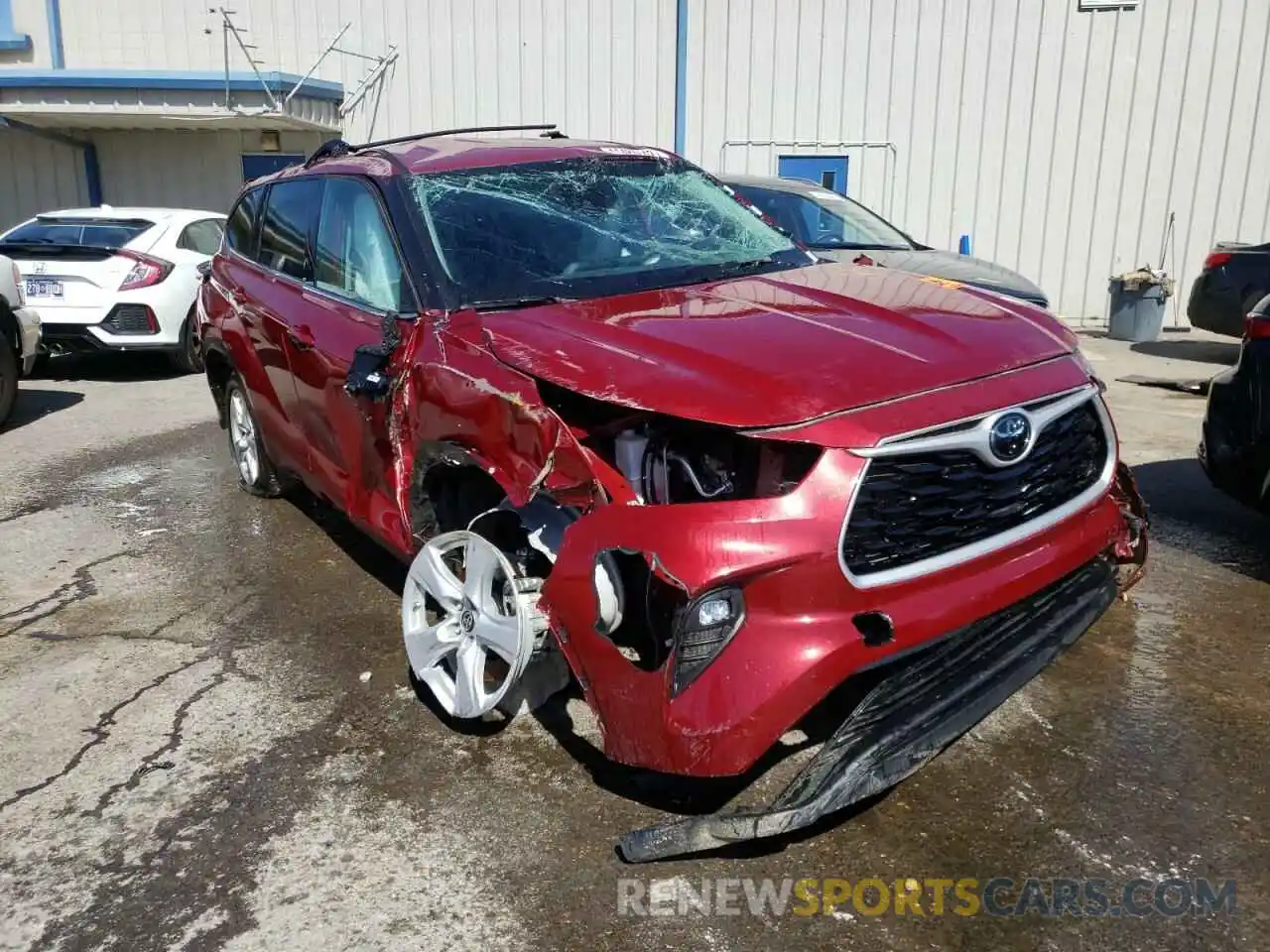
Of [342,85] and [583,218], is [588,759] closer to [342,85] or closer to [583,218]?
[583,218]

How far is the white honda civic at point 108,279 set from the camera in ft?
30.1

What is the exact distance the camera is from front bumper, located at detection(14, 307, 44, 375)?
314 inches

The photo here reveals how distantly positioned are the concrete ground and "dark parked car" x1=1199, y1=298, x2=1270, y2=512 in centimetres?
48

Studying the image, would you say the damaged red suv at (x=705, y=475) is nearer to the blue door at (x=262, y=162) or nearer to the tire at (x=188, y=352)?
the tire at (x=188, y=352)

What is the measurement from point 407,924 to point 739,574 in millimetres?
1164

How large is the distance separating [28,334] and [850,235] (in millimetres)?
6642

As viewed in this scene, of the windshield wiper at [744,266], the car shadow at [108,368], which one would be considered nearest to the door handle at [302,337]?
the windshield wiper at [744,266]

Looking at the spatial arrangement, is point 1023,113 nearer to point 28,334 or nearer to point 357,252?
point 28,334

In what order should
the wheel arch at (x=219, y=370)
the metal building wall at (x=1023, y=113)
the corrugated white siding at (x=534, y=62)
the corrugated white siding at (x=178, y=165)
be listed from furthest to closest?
the corrugated white siding at (x=178, y=165), the corrugated white siding at (x=534, y=62), the metal building wall at (x=1023, y=113), the wheel arch at (x=219, y=370)

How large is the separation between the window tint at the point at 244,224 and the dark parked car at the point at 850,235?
3841 mm

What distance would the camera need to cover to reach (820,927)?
2.46 m

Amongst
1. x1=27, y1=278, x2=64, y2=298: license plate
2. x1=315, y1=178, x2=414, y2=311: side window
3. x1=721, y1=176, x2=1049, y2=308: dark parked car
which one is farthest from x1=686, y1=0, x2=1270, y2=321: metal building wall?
x1=315, y1=178, x2=414, y2=311: side window

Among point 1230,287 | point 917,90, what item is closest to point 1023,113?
point 917,90

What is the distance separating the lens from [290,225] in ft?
15.6
